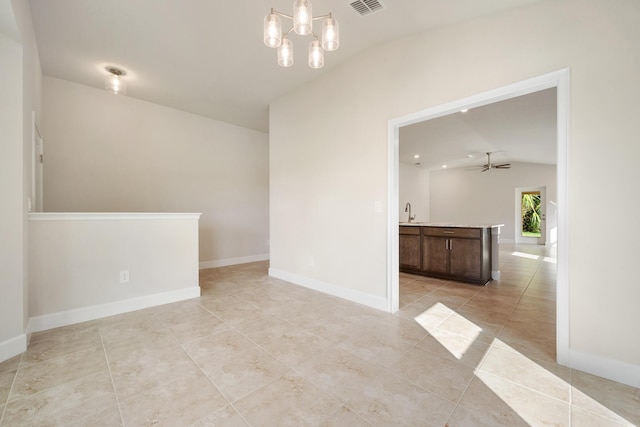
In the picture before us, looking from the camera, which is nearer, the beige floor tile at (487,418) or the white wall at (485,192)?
the beige floor tile at (487,418)

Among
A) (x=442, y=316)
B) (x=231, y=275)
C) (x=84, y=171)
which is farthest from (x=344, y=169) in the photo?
(x=84, y=171)

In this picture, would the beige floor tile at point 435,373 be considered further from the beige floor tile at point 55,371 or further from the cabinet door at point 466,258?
the cabinet door at point 466,258

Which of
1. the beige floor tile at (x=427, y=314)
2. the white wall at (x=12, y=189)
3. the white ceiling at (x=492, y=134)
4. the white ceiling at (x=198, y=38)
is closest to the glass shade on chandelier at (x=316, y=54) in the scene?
the white ceiling at (x=198, y=38)

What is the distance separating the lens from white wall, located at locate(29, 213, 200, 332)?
244 cm

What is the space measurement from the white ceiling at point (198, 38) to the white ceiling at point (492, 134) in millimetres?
2240

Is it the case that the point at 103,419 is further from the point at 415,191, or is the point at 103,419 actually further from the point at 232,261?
the point at 415,191

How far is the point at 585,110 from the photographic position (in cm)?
181

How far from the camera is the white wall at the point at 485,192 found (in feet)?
29.0

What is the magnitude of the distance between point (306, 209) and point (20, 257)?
9.39 feet

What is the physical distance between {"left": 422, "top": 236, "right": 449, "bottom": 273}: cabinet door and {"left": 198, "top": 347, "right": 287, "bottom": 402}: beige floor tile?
3.28 m

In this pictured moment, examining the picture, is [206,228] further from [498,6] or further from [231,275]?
[498,6]

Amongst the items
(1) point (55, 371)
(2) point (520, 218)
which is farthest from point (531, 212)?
(1) point (55, 371)

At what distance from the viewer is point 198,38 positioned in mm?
2766

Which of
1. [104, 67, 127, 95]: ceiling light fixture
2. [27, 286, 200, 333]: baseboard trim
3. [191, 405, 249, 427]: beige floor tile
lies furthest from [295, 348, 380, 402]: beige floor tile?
[104, 67, 127, 95]: ceiling light fixture
